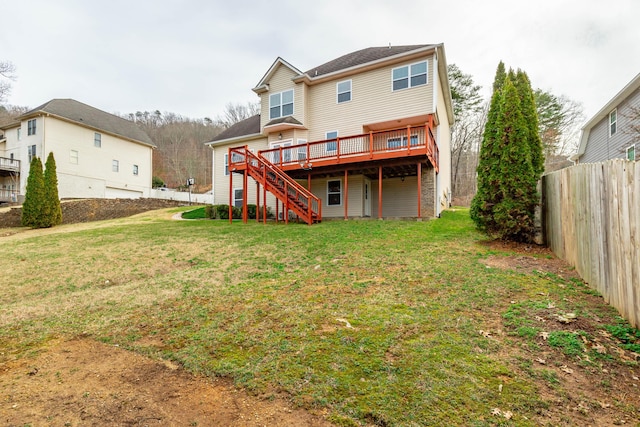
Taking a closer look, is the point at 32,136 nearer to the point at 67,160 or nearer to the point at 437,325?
the point at 67,160

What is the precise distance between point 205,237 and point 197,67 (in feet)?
81.1

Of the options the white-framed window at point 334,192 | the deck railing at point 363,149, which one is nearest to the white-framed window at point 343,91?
the deck railing at point 363,149

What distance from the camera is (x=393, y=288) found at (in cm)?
503

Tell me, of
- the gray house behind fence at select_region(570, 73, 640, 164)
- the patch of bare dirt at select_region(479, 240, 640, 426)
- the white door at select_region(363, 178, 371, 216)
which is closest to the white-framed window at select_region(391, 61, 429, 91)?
the white door at select_region(363, 178, 371, 216)

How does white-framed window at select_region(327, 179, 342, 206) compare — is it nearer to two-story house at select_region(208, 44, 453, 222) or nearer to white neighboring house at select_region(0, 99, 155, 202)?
two-story house at select_region(208, 44, 453, 222)

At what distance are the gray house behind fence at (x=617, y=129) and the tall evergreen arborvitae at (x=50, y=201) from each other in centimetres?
2861

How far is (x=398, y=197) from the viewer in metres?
16.3

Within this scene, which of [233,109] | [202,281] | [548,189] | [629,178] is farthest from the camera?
[233,109]

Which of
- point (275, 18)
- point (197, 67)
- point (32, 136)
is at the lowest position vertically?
point (32, 136)

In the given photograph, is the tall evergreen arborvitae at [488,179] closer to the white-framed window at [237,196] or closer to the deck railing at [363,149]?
the deck railing at [363,149]

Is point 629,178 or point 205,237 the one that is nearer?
point 629,178

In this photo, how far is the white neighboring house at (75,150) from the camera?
24266mm

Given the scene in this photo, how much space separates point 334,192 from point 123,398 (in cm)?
1427

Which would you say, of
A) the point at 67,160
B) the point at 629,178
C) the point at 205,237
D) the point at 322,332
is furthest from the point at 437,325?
the point at 67,160
